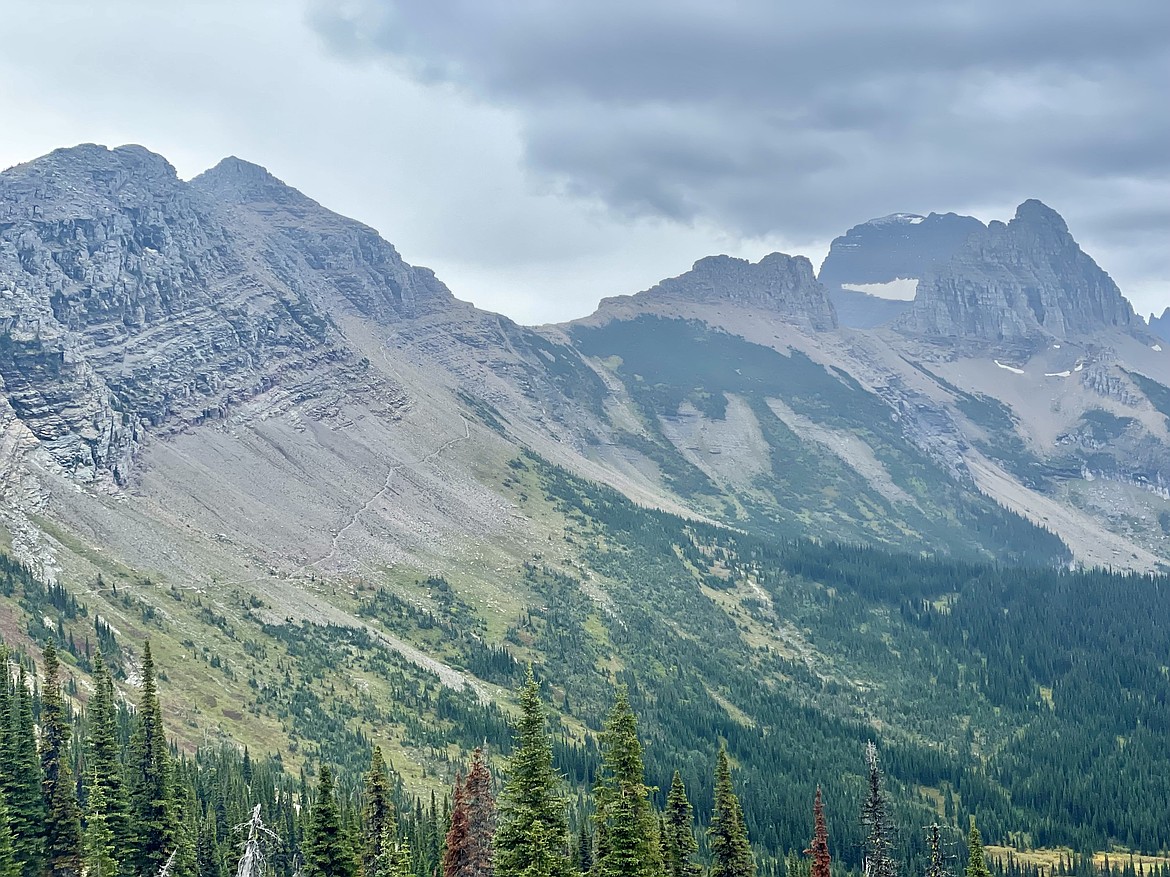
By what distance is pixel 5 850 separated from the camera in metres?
65.7

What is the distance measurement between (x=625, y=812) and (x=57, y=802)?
47.9 metres

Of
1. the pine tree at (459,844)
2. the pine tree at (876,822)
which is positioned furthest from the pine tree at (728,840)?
the pine tree at (459,844)

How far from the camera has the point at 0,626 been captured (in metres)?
150

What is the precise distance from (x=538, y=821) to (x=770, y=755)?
16164cm

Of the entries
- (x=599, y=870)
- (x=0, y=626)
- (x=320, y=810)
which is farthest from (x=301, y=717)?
(x=599, y=870)

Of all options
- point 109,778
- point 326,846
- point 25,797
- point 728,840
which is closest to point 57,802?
point 25,797

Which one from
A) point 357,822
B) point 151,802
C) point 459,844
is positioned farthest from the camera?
point 357,822

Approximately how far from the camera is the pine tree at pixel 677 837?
203 ft

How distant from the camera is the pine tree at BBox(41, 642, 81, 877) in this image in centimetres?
7344

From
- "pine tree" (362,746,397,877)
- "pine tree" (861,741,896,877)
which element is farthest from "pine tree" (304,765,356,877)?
"pine tree" (861,741,896,877)

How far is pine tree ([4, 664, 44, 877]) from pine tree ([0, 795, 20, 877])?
3.32 meters

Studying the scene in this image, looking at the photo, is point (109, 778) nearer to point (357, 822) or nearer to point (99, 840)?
point (99, 840)

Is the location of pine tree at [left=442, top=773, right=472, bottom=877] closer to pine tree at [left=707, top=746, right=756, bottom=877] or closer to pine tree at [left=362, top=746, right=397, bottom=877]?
pine tree at [left=362, top=746, right=397, bottom=877]

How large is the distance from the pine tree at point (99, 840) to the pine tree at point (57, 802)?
560 cm
